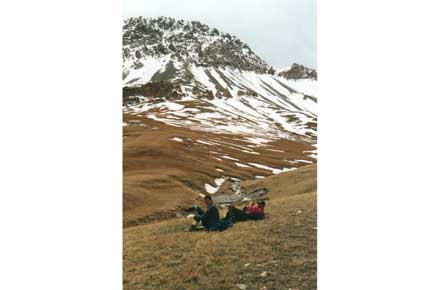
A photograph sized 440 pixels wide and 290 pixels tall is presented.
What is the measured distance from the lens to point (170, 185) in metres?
12.7

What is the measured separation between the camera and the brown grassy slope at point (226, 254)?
11156mm

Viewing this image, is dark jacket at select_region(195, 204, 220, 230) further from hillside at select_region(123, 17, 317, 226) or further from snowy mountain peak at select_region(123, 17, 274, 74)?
snowy mountain peak at select_region(123, 17, 274, 74)

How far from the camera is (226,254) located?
11594mm

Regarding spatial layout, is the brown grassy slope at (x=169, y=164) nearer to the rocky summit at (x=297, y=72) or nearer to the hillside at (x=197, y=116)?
the hillside at (x=197, y=116)

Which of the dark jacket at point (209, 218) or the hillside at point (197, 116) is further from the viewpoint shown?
the hillside at point (197, 116)

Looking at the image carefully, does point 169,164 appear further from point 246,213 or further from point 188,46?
point 188,46

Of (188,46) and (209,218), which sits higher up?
(188,46)

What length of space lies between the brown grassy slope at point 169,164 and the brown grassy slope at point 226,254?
56 cm

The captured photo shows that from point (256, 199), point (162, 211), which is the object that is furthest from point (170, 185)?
point (256, 199)

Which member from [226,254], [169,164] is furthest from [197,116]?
[226,254]

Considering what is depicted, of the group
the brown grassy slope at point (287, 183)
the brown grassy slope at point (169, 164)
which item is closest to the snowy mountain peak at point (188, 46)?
the brown grassy slope at point (169, 164)

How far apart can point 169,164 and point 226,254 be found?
3.07 meters
